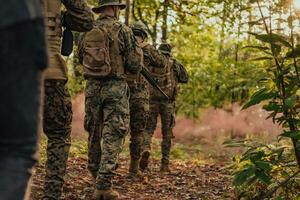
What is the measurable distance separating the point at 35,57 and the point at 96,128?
5274mm

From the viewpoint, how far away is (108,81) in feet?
21.2

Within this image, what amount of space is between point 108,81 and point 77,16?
1546 millimetres

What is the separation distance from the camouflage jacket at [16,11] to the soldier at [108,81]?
4.67 m

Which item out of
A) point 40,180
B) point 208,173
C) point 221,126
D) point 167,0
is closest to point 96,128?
point 40,180

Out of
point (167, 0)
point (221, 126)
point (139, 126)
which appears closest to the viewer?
point (139, 126)

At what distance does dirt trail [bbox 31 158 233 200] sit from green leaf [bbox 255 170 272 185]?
2.49 metres

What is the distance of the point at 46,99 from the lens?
482 centimetres

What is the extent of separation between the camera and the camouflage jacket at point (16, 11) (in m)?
1.51

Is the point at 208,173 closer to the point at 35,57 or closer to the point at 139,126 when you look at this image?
the point at 139,126

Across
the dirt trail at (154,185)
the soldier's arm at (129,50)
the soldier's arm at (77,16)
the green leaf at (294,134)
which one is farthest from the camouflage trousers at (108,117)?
the green leaf at (294,134)

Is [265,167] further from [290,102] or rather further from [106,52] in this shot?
[106,52]

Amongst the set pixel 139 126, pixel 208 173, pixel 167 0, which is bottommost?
pixel 208 173

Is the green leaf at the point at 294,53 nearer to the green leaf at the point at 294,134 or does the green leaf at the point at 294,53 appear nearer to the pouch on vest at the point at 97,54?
the green leaf at the point at 294,134

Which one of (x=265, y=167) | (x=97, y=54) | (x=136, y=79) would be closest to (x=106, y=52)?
(x=97, y=54)
